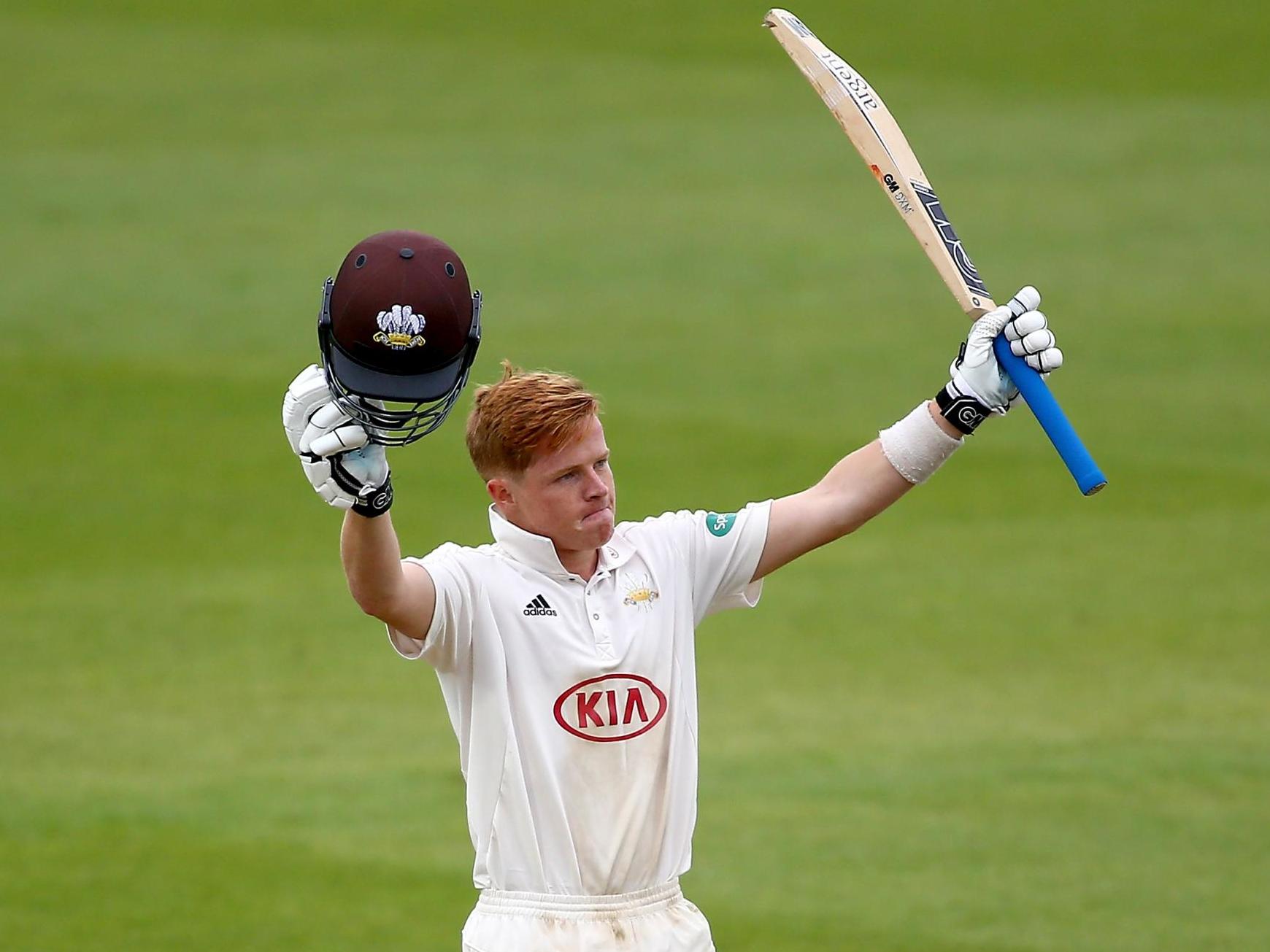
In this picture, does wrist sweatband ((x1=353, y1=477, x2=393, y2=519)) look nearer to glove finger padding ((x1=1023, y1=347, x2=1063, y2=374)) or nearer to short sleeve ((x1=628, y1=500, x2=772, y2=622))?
short sleeve ((x1=628, y1=500, x2=772, y2=622))

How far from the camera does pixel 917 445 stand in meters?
4.61

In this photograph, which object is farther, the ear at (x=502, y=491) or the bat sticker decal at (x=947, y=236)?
the bat sticker decal at (x=947, y=236)

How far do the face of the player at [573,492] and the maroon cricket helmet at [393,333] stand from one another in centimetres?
63

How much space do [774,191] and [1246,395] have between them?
4.43 metres

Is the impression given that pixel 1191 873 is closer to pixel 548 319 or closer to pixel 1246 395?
pixel 1246 395

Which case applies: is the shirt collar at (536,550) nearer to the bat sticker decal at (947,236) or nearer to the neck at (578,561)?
the neck at (578,561)

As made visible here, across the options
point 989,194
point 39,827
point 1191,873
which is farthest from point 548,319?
point 1191,873

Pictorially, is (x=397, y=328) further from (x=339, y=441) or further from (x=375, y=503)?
(x=375, y=503)

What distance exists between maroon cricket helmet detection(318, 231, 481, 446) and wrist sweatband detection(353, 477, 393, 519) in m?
0.13

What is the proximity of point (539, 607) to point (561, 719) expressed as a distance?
269mm

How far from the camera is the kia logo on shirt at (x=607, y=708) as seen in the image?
14.6 ft

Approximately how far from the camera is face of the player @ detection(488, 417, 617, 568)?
448 cm

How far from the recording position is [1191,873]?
7.94 metres

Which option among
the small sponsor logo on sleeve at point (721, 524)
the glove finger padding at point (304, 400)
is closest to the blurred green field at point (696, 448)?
the small sponsor logo on sleeve at point (721, 524)
